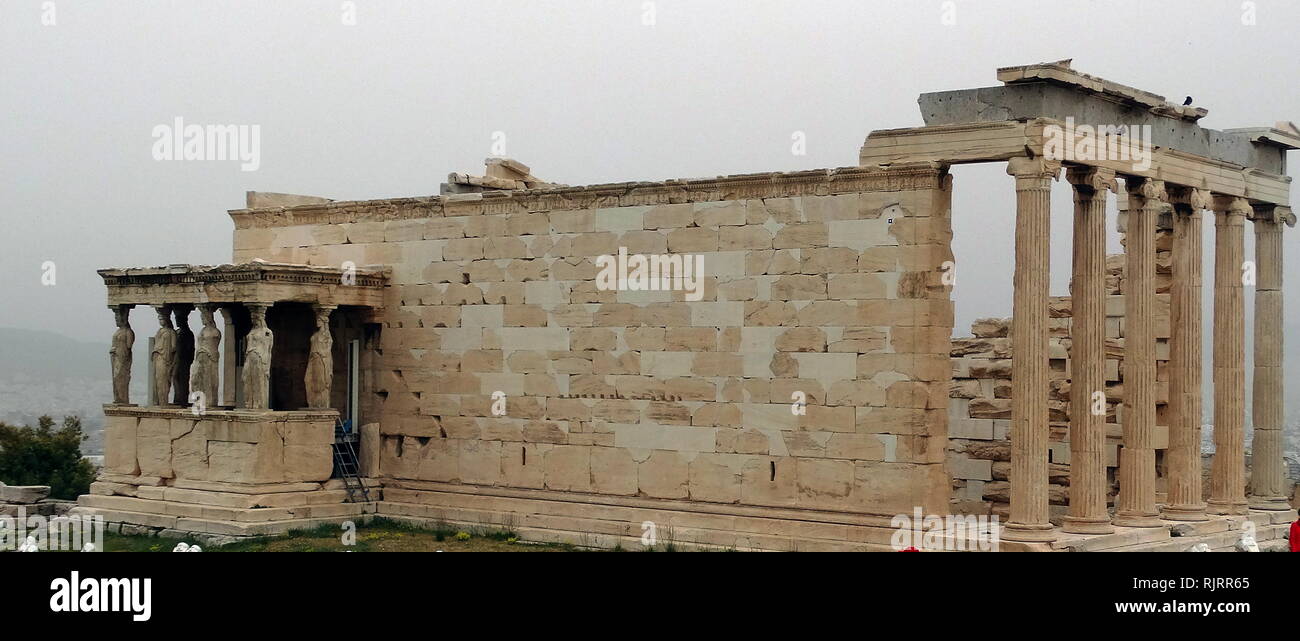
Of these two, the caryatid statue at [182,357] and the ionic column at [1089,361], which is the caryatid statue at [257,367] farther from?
the ionic column at [1089,361]

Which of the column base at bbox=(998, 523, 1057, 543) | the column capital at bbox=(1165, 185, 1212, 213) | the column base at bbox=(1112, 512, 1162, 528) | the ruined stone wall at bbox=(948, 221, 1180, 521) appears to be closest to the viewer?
the column base at bbox=(998, 523, 1057, 543)

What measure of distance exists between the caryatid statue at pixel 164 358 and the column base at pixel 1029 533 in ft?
39.8

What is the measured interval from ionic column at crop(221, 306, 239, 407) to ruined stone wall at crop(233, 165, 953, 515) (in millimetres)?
1826

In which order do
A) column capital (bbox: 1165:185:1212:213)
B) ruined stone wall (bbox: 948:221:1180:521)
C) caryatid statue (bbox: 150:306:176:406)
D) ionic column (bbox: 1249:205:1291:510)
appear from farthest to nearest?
caryatid statue (bbox: 150:306:176:406) < ionic column (bbox: 1249:205:1291:510) < ruined stone wall (bbox: 948:221:1180:521) < column capital (bbox: 1165:185:1212:213)

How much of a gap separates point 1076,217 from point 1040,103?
1.78 m

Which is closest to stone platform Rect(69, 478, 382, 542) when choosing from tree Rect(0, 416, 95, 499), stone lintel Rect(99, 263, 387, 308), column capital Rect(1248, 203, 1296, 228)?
stone lintel Rect(99, 263, 387, 308)

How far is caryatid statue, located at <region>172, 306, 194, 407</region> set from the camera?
2670 cm

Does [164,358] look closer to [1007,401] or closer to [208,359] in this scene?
[208,359]

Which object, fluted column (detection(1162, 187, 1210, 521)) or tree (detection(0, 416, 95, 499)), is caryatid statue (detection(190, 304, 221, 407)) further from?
fluted column (detection(1162, 187, 1210, 521))

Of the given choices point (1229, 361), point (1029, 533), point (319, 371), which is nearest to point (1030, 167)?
point (1029, 533)

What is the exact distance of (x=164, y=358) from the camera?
26.6 meters

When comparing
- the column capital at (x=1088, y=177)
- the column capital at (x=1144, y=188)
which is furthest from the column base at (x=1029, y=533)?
the column capital at (x=1144, y=188)
